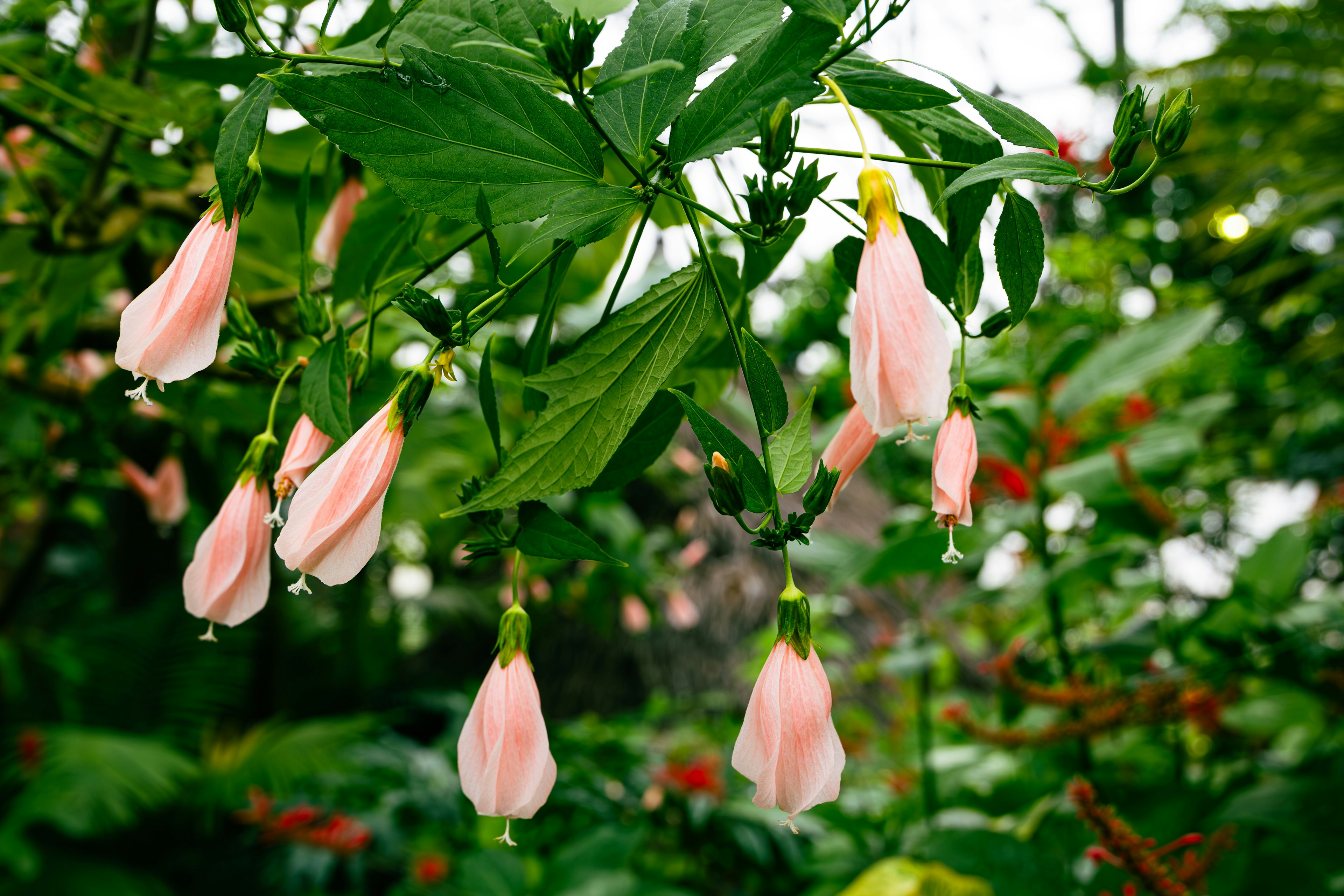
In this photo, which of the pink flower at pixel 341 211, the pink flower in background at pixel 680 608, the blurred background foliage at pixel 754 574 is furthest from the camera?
the pink flower in background at pixel 680 608

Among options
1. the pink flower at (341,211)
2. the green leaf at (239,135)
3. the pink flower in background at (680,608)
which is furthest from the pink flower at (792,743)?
the pink flower in background at (680,608)

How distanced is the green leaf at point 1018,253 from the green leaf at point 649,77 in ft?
0.35

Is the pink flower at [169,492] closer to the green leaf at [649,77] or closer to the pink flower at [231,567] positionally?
the pink flower at [231,567]

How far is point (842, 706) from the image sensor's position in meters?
2.05

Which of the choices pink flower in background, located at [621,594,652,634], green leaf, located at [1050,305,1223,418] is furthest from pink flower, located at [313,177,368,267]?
pink flower in background, located at [621,594,652,634]

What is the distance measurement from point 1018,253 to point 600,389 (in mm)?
139

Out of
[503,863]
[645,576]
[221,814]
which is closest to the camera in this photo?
[503,863]

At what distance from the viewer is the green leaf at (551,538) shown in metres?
0.23

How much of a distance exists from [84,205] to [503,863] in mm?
625

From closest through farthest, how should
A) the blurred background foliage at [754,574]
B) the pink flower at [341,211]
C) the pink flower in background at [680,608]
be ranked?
the pink flower at [341,211] → the blurred background foliage at [754,574] → the pink flower in background at [680,608]

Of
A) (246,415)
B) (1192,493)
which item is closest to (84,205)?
(246,415)

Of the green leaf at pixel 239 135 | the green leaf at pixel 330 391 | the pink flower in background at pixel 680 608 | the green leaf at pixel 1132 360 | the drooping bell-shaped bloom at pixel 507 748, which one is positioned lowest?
the drooping bell-shaped bloom at pixel 507 748

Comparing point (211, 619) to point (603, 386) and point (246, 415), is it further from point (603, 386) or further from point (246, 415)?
point (246, 415)

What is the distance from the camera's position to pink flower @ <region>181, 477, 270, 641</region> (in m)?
0.27
